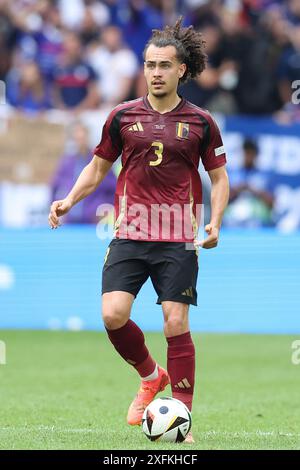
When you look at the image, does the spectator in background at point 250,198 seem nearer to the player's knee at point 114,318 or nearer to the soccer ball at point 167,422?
Result: the player's knee at point 114,318

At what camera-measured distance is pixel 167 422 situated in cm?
675

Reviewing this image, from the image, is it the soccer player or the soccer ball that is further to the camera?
the soccer player

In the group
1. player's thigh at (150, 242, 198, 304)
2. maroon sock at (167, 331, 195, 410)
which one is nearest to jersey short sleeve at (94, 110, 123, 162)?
player's thigh at (150, 242, 198, 304)

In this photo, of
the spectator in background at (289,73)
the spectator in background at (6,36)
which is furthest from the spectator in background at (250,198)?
the spectator in background at (6,36)

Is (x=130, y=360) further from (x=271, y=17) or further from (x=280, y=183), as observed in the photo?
(x=271, y=17)

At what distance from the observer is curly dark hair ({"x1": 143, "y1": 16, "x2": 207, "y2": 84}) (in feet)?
24.0

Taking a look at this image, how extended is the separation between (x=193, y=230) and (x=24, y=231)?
6960mm

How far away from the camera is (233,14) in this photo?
18.3 meters

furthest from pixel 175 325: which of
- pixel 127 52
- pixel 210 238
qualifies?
pixel 127 52

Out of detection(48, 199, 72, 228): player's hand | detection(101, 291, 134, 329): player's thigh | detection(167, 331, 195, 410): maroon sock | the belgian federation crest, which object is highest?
the belgian federation crest

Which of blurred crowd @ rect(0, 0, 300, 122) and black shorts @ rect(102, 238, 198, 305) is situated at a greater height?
blurred crowd @ rect(0, 0, 300, 122)

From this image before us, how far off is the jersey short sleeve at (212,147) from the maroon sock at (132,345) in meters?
1.17

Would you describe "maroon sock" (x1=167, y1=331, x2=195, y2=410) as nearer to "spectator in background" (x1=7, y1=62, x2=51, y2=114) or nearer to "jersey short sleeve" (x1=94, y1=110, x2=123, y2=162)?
"jersey short sleeve" (x1=94, y1=110, x2=123, y2=162)

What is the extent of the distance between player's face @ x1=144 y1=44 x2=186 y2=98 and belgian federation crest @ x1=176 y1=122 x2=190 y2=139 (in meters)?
0.22
